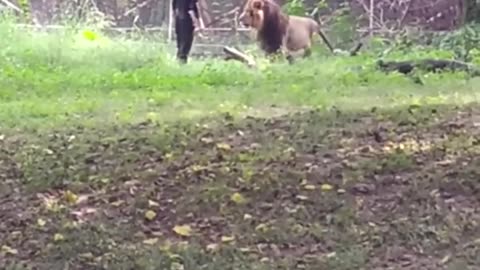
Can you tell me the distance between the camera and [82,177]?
586 centimetres

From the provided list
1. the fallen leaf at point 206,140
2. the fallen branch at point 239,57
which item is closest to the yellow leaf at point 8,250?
the fallen leaf at point 206,140

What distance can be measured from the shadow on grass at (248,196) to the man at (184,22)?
5.29 meters

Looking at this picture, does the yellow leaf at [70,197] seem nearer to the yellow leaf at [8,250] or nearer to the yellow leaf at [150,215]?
the yellow leaf at [150,215]

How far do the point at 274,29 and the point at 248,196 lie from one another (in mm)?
9033

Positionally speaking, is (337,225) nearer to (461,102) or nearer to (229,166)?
(229,166)

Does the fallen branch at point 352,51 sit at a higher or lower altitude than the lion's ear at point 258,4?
lower

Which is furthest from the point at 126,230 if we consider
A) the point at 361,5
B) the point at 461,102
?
the point at 361,5

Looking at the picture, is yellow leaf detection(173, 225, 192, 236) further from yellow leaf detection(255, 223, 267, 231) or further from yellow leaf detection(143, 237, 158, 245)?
yellow leaf detection(255, 223, 267, 231)

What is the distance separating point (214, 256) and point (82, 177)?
154 cm

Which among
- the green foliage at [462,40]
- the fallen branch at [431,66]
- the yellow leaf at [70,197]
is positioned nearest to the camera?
the yellow leaf at [70,197]

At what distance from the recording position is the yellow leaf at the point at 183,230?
15.9 ft

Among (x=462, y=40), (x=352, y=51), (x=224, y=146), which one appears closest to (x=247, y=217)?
(x=224, y=146)

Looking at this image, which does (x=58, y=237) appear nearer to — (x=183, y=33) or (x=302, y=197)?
(x=302, y=197)

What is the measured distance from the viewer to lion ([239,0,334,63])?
14.2m
